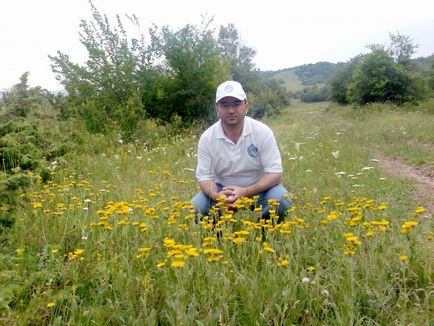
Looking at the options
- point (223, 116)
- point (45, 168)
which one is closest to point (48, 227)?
point (223, 116)

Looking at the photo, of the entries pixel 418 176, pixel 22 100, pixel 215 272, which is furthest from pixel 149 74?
pixel 215 272

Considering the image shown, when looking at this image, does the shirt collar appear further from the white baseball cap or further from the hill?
the hill

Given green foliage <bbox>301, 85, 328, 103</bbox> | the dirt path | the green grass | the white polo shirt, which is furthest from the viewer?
the green grass

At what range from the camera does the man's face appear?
3.65 m

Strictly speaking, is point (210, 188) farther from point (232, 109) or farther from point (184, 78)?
point (184, 78)

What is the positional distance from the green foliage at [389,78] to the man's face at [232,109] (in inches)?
894

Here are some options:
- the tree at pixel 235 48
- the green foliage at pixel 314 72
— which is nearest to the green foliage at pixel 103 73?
the tree at pixel 235 48

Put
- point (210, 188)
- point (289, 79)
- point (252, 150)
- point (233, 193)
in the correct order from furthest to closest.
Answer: point (289, 79)
point (252, 150)
point (210, 188)
point (233, 193)

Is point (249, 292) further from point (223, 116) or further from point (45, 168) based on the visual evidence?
point (45, 168)

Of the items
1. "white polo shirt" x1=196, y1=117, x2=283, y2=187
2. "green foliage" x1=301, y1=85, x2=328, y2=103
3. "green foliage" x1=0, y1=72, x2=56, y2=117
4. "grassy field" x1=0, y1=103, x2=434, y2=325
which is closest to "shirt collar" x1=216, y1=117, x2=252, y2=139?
"white polo shirt" x1=196, y1=117, x2=283, y2=187

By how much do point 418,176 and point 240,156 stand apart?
404cm

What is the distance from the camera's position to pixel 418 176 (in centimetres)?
643

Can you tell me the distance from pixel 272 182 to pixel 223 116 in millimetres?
783

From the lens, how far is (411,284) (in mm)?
2260
